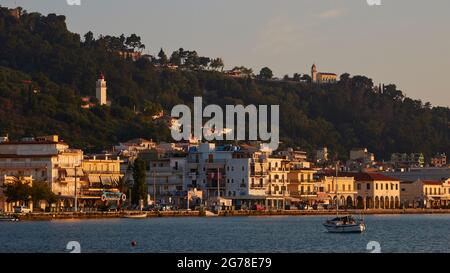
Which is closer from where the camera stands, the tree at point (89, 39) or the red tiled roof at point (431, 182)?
the red tiled roof at point (431, 182)

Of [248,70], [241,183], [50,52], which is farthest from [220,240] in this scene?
[248,70]

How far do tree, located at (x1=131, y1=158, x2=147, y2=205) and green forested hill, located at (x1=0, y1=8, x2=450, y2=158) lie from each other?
4417 cm

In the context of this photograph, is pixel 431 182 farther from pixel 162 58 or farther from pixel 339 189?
pixel 162 58

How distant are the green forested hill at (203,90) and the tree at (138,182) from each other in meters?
44.2

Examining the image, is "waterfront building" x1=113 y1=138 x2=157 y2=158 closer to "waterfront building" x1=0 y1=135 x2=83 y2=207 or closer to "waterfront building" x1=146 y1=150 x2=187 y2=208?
"waterfront building" x1=146 y1=150 x2=187 y2=208

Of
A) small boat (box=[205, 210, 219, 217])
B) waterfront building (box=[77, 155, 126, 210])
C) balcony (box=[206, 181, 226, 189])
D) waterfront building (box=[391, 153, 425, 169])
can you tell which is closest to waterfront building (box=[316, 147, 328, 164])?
waterfront building (box=[391, 153, 425, 169])

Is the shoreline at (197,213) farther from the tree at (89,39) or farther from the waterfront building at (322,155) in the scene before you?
the tree at (89,39)

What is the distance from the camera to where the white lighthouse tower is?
144 meters

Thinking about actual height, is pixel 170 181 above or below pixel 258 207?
above

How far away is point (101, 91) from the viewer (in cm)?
14625

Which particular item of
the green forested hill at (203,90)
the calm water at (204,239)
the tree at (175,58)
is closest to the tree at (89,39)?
the green forested hill at (203,90)

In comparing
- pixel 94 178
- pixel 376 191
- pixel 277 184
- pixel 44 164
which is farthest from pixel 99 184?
pixel 376 191

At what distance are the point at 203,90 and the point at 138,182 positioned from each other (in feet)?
277

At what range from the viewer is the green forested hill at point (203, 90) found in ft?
511
